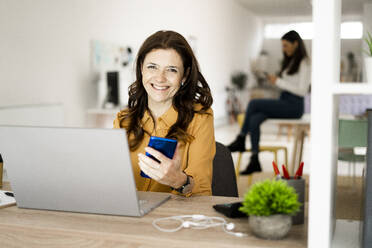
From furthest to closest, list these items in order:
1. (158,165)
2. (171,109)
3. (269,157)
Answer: (269,157) < (171,109) < (158,165)

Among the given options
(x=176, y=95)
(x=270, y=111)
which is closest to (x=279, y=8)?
(x=270, y=111)

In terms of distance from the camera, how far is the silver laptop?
0.98 metres

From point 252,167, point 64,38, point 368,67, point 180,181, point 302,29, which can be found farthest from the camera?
point 302,29

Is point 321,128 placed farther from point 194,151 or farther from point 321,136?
point 194,151

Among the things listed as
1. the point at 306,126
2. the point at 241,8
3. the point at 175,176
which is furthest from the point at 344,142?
the point at 241,8

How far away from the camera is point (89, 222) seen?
1.03 meters

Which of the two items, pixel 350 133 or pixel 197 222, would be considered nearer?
pixel 197 222

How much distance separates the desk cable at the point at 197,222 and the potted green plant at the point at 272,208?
0.06 m

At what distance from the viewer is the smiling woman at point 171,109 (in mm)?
1599

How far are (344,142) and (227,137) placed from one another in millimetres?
5474

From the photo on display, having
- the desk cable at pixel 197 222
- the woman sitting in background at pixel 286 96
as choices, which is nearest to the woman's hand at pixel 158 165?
the desk cable at pixel 197 222

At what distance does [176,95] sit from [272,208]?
0.91 metres

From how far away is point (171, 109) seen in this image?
1.69 metres

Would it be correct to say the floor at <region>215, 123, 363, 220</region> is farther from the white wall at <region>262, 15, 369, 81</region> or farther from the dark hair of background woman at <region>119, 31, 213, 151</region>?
the white wall at <region>262, 15, 369, 81</region>
